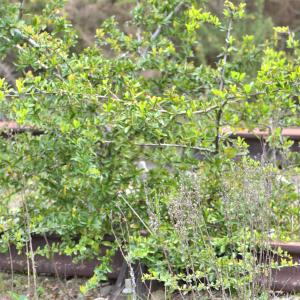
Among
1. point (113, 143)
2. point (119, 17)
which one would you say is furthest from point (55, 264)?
point (119, 17)

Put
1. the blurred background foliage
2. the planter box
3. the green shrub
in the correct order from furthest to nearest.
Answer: the blurred background foliage < the planter box < the green shrub

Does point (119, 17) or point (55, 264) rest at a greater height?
point (119, 17)

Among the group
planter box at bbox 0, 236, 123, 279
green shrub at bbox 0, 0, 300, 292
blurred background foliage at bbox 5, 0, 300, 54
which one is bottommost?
planter box at bbox 0, 236, 123, 279

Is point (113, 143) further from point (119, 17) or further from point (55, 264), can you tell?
point (119, 17)

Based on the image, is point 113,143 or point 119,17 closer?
point 113,143

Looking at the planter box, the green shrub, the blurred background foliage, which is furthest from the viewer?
the blurred background foliage

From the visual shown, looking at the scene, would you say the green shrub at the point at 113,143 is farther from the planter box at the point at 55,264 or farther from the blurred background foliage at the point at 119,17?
the blurred background foliage at the point at 119,17

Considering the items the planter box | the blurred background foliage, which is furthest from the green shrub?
the blurred background foliage

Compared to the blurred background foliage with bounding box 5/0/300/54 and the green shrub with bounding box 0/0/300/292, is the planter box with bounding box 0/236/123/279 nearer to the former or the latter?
the green shrub with bounding box 0/0/300/292

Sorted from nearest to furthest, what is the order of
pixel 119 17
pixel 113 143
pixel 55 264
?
1. pixel 113 143
2. pixel 55 264
3. pixel 119 17

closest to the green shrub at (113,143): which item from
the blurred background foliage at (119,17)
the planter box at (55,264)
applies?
the planter box at (55,264)

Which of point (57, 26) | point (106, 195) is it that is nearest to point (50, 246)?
point (106, 195)

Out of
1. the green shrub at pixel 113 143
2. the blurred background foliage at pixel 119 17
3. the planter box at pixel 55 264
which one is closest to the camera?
the green shrub at pixel 113 143

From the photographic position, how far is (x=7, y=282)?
15.4 ft
